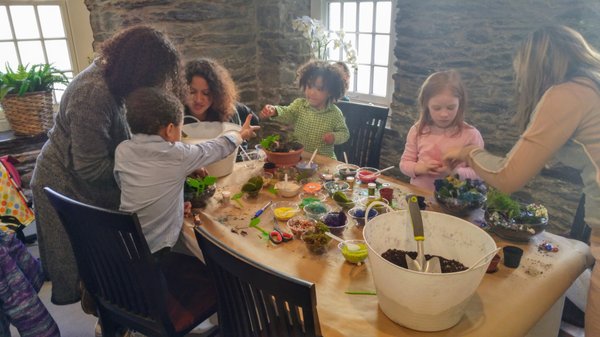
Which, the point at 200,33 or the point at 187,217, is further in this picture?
the point at 200,33

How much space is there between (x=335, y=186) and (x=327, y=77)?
2.74 ft

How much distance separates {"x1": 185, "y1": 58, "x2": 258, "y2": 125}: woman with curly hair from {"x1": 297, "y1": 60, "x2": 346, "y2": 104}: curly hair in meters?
0.45

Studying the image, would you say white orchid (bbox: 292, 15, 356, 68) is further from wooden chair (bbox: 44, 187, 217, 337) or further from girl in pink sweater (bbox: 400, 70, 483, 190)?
wooden chair (bbox: 44, 187, 217, 337)

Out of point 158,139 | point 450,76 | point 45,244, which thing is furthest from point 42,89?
point 450,76

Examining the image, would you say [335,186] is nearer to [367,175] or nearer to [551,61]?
[367,175]

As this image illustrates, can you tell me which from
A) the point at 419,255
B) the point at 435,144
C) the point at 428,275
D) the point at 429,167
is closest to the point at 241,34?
the point at 435,144

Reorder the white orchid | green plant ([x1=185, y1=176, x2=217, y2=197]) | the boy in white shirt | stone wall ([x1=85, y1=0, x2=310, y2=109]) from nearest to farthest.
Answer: the boy in white shirt
green plant ([x1=185, y1=176, x2=217, y2=197])
stone wall ([x1=85, y1=0, x2=310, y2=109])
the white orchid

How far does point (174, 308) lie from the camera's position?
150 centimetres

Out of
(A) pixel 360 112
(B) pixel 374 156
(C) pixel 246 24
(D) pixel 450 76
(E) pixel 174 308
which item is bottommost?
(E) pixel 174 308

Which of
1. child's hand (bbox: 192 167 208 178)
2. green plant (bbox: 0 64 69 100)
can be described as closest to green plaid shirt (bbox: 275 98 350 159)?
child's hand (bbox: 192 167 208 178)

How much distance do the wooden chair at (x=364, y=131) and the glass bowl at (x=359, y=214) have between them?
923mm

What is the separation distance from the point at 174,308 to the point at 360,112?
1.55 m

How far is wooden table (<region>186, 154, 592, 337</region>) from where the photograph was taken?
3.29 ft

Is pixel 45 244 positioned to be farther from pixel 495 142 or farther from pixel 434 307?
pixel 495 142
